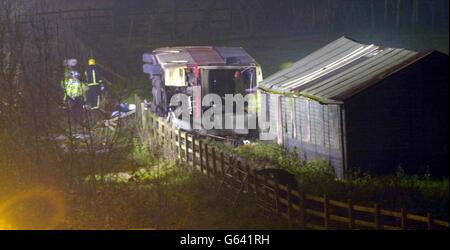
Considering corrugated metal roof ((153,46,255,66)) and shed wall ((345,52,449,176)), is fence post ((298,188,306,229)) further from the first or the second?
corrugated metal roof ((153,46,255,66))

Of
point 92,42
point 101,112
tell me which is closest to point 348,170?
point 101,112

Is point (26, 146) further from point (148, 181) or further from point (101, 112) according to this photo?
point (101, 112)

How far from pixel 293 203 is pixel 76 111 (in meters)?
4.37

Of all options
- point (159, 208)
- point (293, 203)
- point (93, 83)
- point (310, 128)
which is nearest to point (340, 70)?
point (310, 128)

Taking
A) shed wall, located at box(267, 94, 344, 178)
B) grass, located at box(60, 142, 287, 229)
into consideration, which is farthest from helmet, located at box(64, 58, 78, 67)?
shed wall, located at box(267, 94, 344, 178)

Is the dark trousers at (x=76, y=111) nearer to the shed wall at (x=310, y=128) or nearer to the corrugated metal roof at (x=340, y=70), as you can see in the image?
the corrugated metal roof at (x=340, y=70)

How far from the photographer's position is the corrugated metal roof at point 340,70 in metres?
12.7

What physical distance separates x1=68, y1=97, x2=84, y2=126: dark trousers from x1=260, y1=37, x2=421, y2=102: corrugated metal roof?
4.90 metres

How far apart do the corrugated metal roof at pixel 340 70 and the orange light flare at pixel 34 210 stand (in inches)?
223

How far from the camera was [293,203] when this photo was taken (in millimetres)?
10633

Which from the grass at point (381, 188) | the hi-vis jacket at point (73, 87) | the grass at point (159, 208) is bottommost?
the grass at point (159, 208)

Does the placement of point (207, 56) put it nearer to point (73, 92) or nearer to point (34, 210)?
point (73, 92)

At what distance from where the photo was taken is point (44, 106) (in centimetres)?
1126

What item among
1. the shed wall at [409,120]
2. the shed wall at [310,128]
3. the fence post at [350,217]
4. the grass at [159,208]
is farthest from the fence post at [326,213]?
the shed wall at [310,128]
